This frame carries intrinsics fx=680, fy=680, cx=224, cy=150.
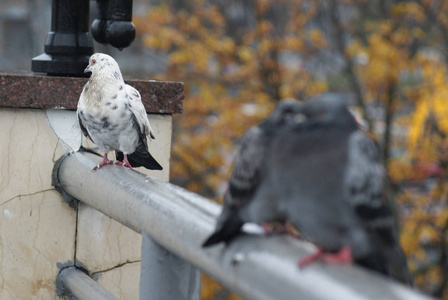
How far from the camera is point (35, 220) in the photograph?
2.82 m

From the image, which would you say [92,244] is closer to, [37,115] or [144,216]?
[37,115]

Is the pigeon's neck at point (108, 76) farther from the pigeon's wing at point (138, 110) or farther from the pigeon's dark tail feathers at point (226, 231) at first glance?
the pigeon's dark tail feathers at point (226, 231)

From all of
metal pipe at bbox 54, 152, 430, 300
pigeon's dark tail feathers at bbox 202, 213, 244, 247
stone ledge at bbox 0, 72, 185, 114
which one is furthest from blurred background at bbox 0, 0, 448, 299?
pigeon's dark tail feathers at bbox 202, 213, 244, 247

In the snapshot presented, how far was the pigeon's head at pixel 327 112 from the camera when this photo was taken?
153cm

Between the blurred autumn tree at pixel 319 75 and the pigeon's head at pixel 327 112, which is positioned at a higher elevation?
the pigeon's head at pixel 327 112

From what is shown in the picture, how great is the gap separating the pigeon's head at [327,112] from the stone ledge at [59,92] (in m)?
1.55

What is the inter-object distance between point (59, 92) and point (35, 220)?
0.55m

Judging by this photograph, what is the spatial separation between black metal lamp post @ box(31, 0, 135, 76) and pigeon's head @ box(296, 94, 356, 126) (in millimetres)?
1540

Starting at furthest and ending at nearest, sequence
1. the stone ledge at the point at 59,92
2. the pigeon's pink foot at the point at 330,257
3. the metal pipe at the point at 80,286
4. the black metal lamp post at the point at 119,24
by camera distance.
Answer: the black metal lamp post at the point at 119,24, the stone ledge at the point at 59,92, the metal pipe at the point at 80,286, the pigeon's pink foot at the point at 330,257

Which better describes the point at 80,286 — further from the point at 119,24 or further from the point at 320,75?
the point at 320,75

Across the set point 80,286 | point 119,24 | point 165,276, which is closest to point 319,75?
point 119,24

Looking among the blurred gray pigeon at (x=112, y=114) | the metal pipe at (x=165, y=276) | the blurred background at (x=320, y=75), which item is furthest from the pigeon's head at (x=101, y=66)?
the blurred background at (x=320, y=75)

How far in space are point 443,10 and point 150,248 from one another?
575cm

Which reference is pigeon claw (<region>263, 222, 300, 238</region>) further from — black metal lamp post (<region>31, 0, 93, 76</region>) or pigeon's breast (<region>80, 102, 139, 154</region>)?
black metal lamp post (<region>31, 0, 93, 76</region>)
